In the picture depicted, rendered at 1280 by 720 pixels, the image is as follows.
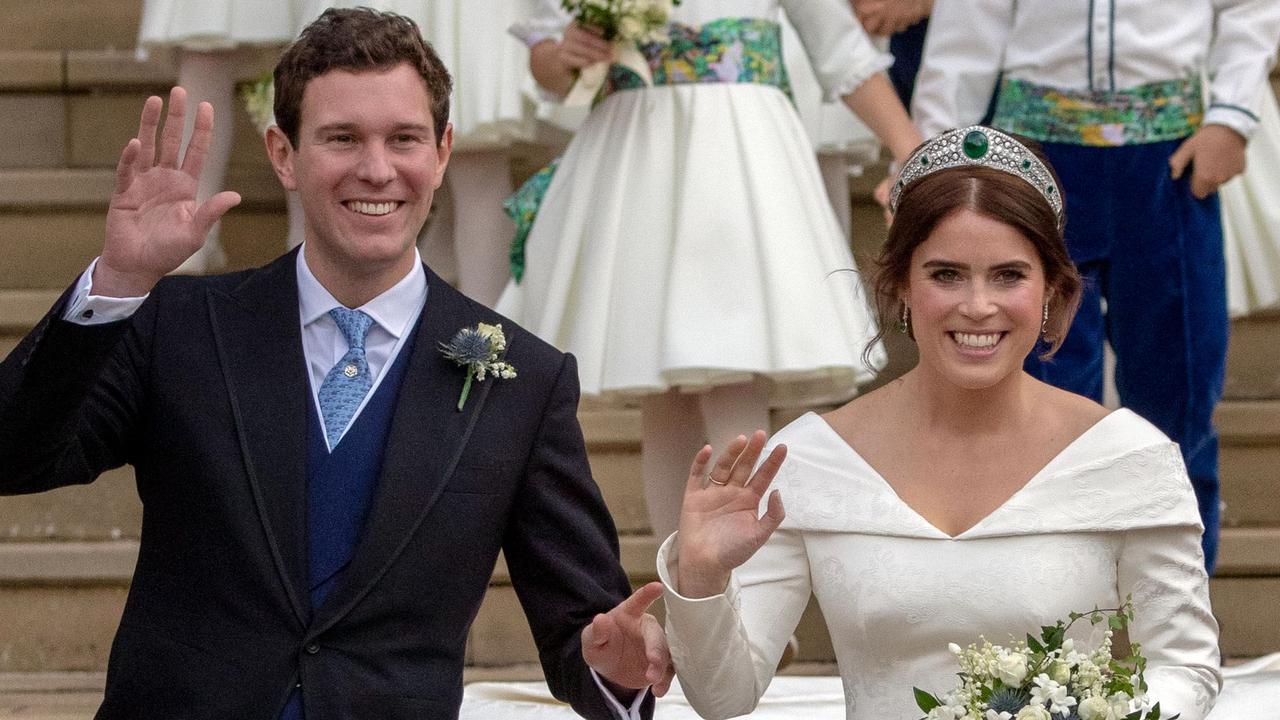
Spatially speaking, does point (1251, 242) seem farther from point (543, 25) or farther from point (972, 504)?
point (972, 504)

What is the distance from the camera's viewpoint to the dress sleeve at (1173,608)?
3.02m

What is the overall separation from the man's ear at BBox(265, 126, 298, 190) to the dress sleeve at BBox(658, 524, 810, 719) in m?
0.86

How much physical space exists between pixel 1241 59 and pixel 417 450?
2572mm

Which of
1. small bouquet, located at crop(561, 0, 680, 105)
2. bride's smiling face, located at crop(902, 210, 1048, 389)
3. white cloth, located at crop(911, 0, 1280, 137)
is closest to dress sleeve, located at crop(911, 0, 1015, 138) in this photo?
white cloth, located at crop(911, 0, 1280, 137)

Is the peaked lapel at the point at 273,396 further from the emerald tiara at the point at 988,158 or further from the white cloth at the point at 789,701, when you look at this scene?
the white cloth at the point at 789,701

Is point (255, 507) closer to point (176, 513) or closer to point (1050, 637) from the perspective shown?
point (176, 513)

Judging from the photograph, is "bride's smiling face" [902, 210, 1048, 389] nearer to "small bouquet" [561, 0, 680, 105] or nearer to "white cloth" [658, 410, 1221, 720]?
"white cloth" [658, 410, 1221, 720]

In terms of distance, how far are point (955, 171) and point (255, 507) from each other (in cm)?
116

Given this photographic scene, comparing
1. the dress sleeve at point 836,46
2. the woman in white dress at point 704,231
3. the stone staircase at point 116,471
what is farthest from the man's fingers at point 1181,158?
the stone staircase at point 116,471

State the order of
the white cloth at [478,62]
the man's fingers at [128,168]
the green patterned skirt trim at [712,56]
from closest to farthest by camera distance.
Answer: the man's fingers at [128,168]
the green patterned skirt trim at [712,56]
the white cloth at [478,62]

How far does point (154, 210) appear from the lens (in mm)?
2871

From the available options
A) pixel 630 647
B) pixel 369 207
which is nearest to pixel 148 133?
pixel 369 207

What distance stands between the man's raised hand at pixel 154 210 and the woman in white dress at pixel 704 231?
1.99m

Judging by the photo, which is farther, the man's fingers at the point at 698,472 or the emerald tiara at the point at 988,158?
the emerald tiara at the point at 988,158
